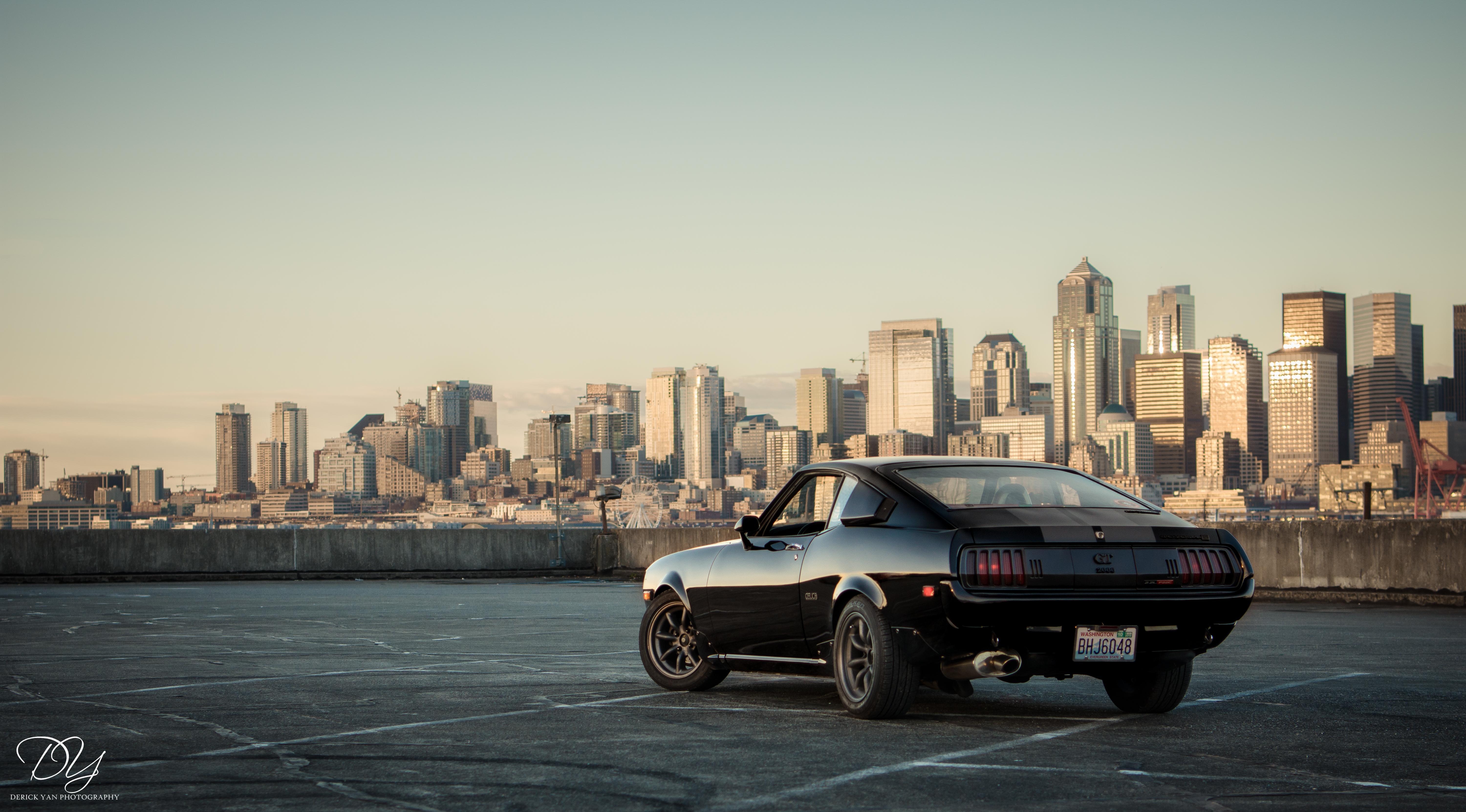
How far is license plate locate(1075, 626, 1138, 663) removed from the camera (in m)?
7.89

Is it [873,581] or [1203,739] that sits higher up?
[873,581]

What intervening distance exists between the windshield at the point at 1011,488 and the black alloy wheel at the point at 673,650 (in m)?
2.03

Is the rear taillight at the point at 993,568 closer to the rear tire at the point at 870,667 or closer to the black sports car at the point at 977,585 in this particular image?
the black sports car at the point at 977,585

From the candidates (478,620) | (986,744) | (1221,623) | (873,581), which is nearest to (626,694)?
(873,581)

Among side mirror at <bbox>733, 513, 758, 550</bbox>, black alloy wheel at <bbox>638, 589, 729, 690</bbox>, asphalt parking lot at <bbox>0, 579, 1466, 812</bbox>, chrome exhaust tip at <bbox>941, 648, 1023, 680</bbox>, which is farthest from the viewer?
black alloy wheel at <bbox>638, 589, 729, 690</bbox>

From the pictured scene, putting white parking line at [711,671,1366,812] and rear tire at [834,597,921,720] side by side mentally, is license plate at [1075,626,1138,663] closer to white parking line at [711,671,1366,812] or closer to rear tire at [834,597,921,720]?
white parking line at [711,671,1366,812]

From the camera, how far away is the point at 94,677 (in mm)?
10844

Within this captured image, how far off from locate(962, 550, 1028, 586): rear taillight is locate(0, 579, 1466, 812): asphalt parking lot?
77 cm

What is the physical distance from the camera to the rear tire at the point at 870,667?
816 cm

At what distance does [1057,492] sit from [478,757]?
141 inches

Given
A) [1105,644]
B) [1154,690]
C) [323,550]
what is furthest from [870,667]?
[323,550]

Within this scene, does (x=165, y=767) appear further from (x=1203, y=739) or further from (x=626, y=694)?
(x=1203, y=739)

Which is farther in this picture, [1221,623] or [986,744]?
[1221,623]

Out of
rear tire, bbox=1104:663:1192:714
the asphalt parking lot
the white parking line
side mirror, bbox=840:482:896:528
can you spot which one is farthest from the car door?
rear tire, bbox=1104:663:1192:714
